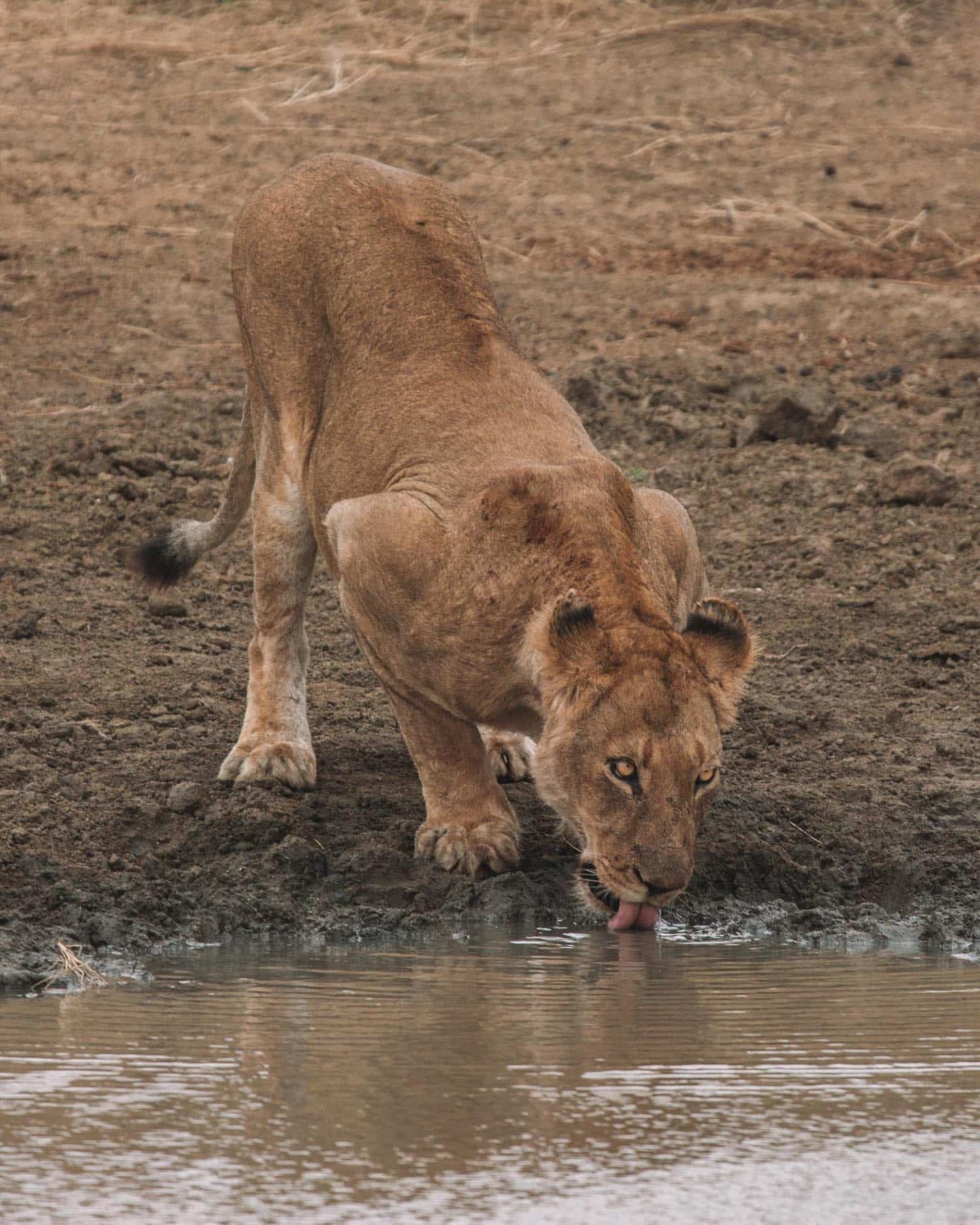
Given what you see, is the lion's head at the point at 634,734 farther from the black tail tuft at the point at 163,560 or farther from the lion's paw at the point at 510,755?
the black tail tuft at the point at 163,560

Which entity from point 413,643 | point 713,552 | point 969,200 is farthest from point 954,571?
point 969,200

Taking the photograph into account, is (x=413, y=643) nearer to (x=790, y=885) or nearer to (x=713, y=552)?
(x=790, y=885)

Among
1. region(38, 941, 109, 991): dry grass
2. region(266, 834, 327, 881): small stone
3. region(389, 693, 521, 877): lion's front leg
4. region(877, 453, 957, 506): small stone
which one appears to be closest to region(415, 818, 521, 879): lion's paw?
region(389, 693, 521, 877): lion's front leg

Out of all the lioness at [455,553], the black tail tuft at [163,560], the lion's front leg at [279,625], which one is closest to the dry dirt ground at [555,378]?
the lion's front leg at [279,625]

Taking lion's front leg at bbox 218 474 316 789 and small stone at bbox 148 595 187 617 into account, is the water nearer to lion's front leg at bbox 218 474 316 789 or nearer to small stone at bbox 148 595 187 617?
lion's front leg at bbox 218 474 316 789

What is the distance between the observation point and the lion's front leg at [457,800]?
604cm

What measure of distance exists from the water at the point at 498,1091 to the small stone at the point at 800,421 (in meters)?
4.63

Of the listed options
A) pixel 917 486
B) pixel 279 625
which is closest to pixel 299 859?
pixel 279 625

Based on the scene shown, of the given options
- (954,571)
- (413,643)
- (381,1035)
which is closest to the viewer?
(381,1035)

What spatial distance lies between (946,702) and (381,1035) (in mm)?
3591

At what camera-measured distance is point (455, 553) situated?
5.79 m

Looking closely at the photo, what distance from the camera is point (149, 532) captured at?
29.1ft

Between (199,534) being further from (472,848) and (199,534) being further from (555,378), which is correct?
(555,378)

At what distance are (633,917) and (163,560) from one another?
268 cm
